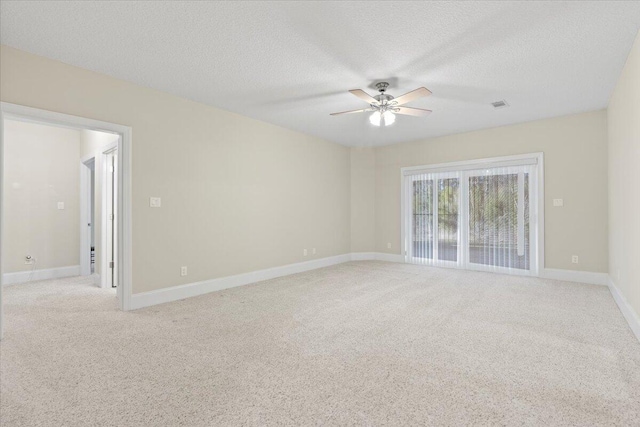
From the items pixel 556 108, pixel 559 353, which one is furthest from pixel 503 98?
pixel 559 353

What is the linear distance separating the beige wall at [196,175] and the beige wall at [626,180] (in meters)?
4.40

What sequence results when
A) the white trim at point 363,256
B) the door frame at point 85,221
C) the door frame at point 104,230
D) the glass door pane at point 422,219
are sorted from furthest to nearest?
the white trim at point 363,256 < the glass door pane at point 422,219 < the door frame at point 85,221 < the door frame at point 104,230

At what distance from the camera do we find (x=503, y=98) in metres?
4.18

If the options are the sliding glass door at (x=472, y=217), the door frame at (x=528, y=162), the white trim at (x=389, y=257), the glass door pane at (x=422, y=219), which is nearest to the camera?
the door frame at (x=528, y=162)

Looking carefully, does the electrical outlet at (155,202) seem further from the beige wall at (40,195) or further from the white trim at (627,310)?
the white trim at (627,310)

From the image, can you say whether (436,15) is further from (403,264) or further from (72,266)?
(72,266)

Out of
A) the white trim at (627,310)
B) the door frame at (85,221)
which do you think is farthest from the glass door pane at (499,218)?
the door frame at (85,221)

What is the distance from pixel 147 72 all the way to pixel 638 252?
4996mm

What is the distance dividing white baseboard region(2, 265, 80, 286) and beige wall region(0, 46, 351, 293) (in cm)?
284

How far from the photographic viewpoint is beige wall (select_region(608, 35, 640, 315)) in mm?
2832

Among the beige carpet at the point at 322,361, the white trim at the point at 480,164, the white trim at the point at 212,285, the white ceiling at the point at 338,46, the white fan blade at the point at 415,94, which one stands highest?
the white ceiling at the point at 338,46

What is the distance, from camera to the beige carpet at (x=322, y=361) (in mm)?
1783

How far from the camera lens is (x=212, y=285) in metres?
4.46

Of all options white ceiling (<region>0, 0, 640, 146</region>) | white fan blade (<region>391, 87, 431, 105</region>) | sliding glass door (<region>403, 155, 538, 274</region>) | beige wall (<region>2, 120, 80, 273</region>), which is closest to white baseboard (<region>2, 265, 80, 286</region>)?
beige wall (<region>2, 120, 80, 273</region>)
